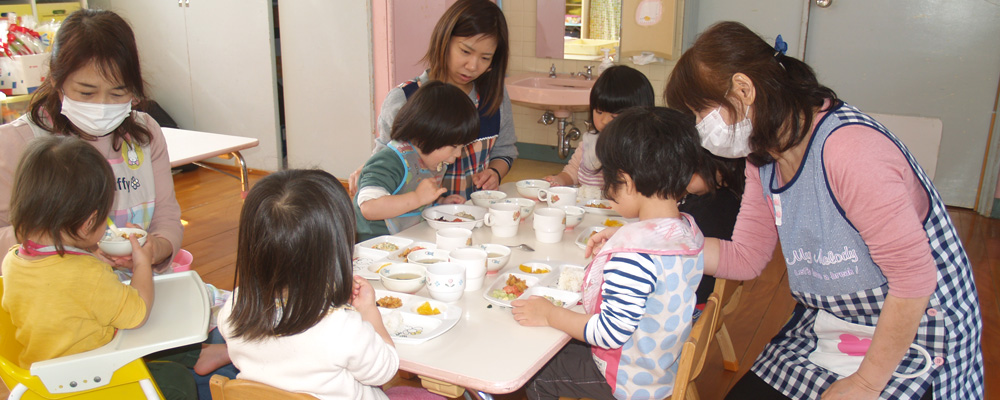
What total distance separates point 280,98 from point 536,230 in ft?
12.6

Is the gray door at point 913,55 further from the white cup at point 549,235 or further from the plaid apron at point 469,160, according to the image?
the white cup at point 549,235

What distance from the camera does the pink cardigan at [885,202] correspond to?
1.15m

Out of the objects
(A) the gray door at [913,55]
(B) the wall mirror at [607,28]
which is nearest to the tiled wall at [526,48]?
(B) the wall mirror at [607,28]

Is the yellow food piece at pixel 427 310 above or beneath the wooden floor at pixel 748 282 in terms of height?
above

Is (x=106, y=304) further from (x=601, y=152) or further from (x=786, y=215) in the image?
(x=786, y=215)

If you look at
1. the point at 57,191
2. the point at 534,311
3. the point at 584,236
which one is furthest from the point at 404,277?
the point at 57,191

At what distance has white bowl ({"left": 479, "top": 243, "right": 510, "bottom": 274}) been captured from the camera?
1607 mm

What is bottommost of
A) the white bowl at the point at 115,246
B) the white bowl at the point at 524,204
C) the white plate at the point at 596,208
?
the white plate at the point at 596,208

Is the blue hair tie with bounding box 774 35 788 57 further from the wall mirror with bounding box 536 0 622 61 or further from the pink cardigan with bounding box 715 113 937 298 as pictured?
the wall mirror with bounding box 536 0 622 61

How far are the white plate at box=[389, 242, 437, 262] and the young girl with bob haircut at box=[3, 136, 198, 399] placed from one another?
56cm

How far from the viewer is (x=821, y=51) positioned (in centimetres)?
432

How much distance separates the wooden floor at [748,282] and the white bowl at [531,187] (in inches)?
26.0

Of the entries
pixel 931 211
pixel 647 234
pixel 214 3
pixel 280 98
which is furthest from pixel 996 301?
pixel 214 3

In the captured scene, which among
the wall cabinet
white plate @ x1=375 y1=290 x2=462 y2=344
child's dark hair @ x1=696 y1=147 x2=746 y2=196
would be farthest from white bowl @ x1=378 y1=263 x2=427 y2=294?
the wall cabinet
